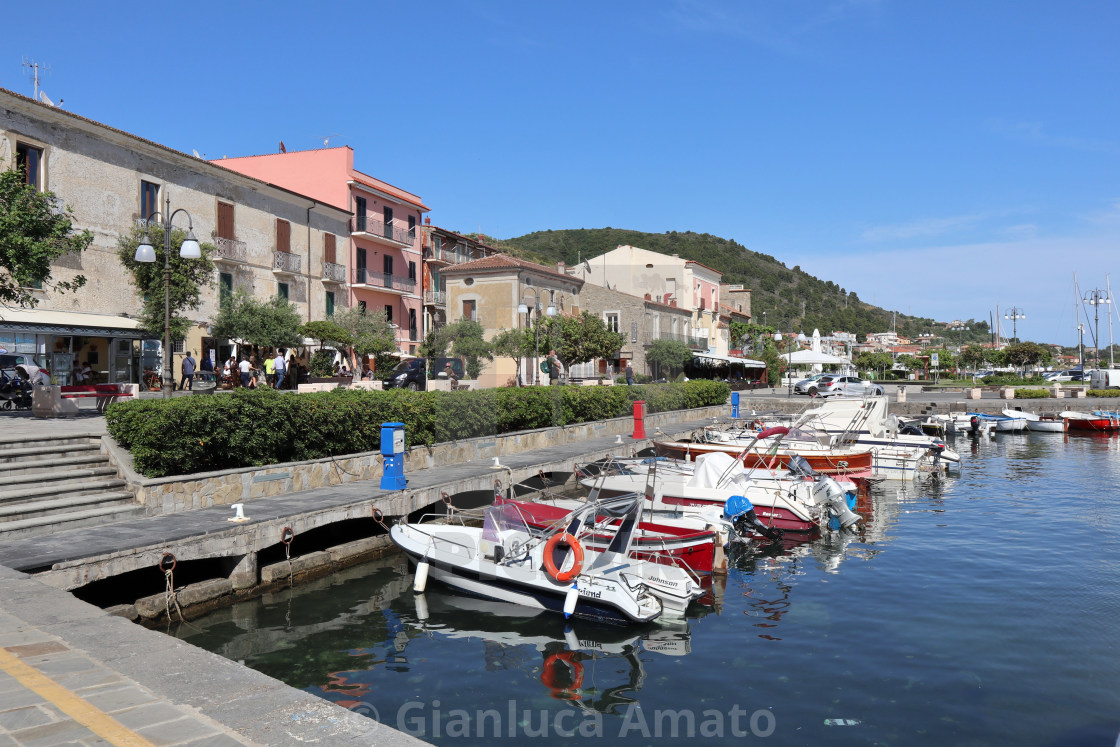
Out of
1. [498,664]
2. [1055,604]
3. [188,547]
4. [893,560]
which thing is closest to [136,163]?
[188,547]

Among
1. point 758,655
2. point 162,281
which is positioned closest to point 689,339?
point 162,281

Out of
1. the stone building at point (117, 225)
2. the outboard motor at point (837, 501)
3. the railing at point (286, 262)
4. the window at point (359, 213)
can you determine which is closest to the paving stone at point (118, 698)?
the outboard motor at point (837, 501)

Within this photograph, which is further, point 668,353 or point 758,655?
point 668,353

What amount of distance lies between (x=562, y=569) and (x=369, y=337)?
27265 mm

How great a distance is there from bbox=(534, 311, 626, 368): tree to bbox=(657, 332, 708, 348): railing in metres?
18.7

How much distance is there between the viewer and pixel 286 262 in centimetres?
3650

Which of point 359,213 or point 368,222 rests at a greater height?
point 359,213

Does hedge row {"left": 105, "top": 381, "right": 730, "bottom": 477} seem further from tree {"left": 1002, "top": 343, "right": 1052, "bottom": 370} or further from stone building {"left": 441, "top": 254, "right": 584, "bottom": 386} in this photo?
tree {"left": 1002, "top": 343, "right": 1052, "bottom": 370}

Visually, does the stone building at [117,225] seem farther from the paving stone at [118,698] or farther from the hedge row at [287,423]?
the paving stone at [118,698]

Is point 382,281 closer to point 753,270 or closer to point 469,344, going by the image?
point 469,344

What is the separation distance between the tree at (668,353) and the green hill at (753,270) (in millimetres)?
38867

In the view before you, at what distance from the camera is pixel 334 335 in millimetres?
33375

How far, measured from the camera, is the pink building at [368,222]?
1683 inches

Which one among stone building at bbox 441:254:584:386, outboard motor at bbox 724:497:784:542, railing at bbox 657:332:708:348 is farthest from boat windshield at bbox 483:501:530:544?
railing at bbox 657:332:708:348
